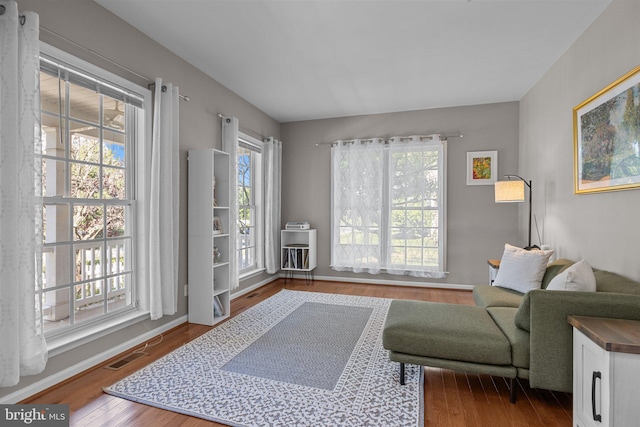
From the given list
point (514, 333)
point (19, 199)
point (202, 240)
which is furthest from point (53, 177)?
point (514, 333)

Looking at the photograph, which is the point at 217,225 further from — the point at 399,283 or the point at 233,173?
the point at 399,283

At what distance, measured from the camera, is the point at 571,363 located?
175 cm

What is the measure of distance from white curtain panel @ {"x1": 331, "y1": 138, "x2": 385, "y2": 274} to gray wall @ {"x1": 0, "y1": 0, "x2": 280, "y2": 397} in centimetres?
191

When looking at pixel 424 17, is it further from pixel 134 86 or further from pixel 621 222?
pixel 134 86

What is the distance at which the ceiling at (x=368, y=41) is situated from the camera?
2.43 m

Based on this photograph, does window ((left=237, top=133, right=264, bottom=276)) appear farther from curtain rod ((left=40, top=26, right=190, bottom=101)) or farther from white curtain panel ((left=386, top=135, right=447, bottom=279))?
white curtain panel ((left=386, top=135, right=447, bottom=279))

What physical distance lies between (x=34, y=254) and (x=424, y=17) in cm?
329

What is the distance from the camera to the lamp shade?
139 inches

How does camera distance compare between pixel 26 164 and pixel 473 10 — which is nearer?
pixel 26 164

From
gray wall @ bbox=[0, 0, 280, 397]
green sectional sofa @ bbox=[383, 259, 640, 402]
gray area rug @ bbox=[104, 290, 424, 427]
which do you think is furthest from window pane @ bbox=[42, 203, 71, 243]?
green sectional sofa @ bbox=[383, 259, 640, 402]

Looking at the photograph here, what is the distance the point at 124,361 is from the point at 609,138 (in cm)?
420

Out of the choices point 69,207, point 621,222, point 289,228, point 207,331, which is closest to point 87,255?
point 69,207

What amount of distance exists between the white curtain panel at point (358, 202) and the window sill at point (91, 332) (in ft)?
10.4

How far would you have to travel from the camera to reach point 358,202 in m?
5.09
